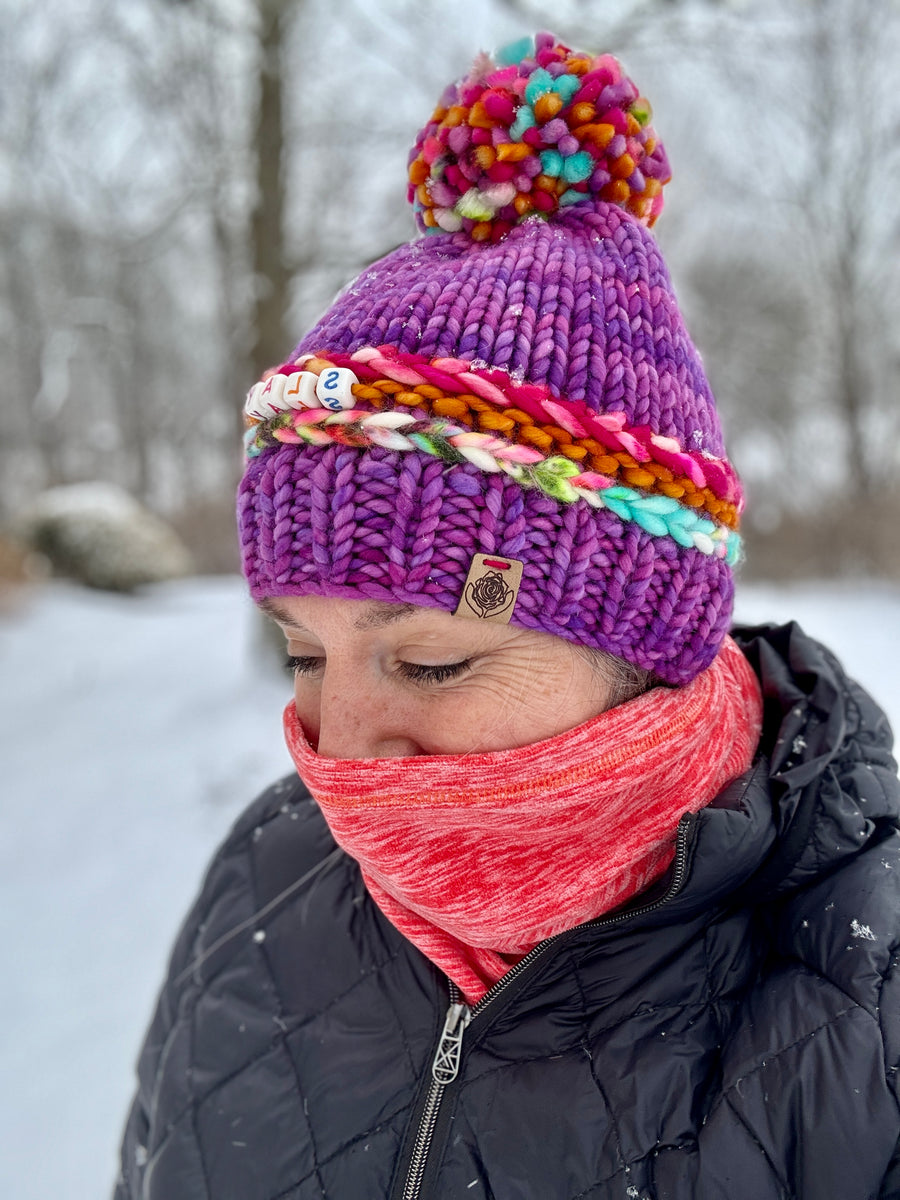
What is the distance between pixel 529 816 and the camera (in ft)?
3.52

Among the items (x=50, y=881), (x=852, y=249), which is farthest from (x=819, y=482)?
(x=50, y=881)

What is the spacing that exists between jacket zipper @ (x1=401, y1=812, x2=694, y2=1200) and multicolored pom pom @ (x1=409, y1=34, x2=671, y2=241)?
0.94 meters

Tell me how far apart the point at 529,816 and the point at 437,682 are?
22 cm

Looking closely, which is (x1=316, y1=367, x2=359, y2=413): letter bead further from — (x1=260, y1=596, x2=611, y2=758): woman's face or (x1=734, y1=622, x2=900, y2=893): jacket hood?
(x1=734, y1=622, x2=900, y2=893): jacket hood

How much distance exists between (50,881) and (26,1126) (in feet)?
4.33

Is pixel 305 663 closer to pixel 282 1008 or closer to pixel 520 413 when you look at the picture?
pixel 520 413

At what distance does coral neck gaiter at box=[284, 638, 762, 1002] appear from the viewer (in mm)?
1046

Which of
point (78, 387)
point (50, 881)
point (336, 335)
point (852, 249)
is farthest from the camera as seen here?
point (78, 387)

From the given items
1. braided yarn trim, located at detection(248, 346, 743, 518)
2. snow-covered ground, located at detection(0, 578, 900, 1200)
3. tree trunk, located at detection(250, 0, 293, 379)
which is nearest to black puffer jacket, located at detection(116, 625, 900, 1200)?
braided yarn trim, located at detection(248, 346, 743, 518)

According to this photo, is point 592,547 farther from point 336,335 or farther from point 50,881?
point 50,881

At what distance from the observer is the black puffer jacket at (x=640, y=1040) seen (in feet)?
3.07

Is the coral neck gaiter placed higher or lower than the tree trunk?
lower

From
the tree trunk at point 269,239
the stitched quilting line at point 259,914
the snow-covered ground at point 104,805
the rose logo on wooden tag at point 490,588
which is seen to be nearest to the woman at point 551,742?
the rose logo on wooden tag at point 490,588

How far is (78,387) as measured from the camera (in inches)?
955
